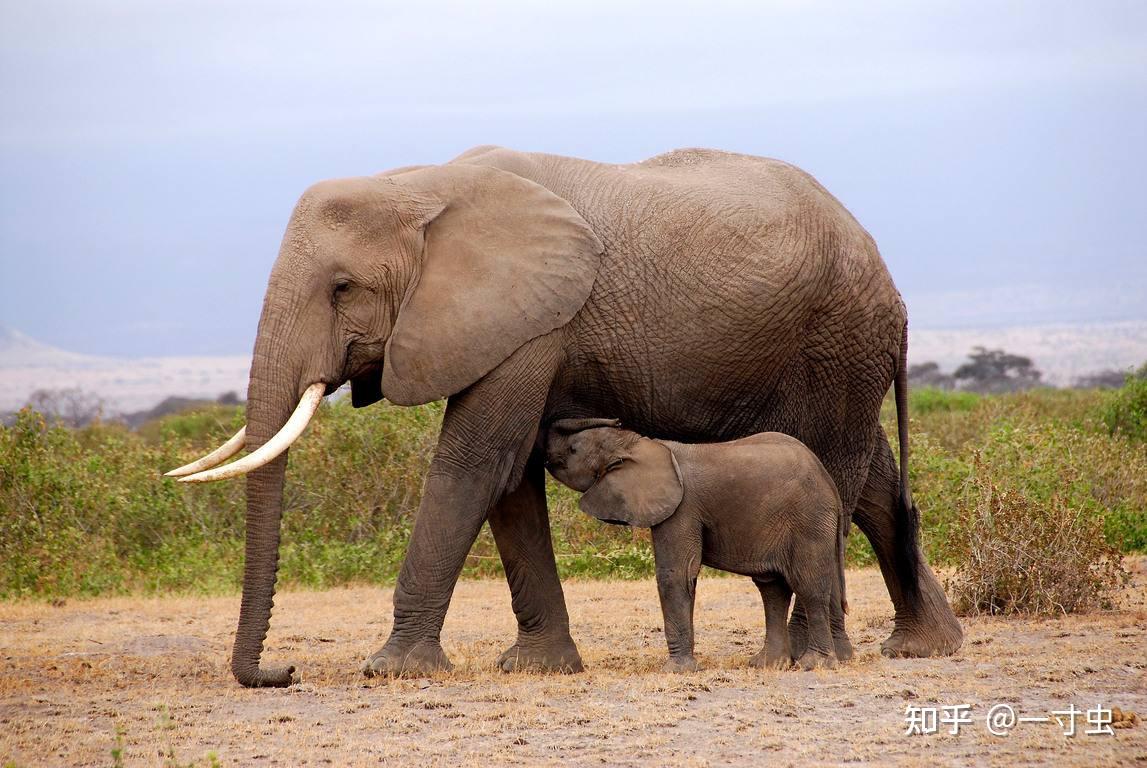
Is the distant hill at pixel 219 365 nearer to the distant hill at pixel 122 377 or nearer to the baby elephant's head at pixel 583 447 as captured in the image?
the distant hill at pixel 122 377

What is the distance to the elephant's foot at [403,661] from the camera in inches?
316

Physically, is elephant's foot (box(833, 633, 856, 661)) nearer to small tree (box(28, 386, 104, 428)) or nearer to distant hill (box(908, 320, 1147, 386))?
small tree (box(28, 386, 104, 428))

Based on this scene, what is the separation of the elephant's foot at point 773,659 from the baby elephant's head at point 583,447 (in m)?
1.25

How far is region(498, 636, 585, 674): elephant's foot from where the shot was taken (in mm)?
8633

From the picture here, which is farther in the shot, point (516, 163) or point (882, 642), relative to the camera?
point (882, 642)

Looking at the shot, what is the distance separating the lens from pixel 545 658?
8656mm

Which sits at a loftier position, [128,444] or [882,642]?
[128,444]

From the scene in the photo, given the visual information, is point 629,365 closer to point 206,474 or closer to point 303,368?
point 303,368

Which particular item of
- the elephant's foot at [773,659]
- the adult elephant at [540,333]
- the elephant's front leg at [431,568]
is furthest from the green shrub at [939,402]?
the elephant's front leg at [431,568]

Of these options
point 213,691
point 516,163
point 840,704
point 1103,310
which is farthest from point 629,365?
point 1103,310

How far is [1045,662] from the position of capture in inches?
317

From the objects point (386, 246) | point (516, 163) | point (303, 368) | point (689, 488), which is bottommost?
point (689, 488)

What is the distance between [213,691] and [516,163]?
10.3 ft

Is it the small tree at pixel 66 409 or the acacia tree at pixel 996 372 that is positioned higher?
the acacia tree at pixel 996 372
